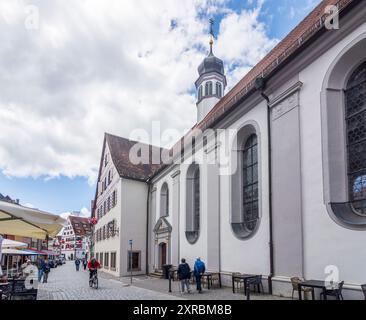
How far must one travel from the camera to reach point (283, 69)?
12734 mm

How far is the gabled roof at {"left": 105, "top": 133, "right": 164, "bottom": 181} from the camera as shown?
2994cm

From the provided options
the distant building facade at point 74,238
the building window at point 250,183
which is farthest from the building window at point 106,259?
the distant building facade at point 74,238

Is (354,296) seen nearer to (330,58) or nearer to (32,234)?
(330,58)

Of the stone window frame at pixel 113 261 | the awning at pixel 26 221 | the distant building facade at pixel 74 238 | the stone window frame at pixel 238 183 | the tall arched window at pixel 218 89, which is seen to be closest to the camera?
the awning at pixel 26 221

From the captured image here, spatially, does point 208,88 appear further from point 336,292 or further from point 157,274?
point 336,292

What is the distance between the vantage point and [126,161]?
106 feet

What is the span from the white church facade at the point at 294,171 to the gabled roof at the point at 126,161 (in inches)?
391

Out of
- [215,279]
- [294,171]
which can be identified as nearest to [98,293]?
[215,279]

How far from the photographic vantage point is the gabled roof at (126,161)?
1179 inches

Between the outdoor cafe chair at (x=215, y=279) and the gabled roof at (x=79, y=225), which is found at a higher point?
the gabled roof at (x=79, y=225)

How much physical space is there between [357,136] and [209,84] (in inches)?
861

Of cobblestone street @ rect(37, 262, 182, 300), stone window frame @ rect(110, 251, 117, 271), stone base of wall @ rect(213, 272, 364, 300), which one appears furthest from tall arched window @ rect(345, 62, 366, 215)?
stone window frame @ rect(110, 251, 117, 271)

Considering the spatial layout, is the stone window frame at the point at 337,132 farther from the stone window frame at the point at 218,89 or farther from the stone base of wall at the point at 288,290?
the stone window frame at the point at 218,89
